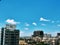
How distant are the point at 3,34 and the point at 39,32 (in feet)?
112

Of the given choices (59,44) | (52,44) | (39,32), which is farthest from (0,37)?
(39,32)

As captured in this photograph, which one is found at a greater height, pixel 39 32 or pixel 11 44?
pixel 39 32

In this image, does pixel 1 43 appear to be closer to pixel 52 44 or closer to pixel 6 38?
pixel 6 38

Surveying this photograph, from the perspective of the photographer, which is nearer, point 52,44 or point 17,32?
point 17,32

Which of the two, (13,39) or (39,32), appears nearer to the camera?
(13,39)

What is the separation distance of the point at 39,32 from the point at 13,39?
34.7 meters

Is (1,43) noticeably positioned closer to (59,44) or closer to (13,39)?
(13,39)

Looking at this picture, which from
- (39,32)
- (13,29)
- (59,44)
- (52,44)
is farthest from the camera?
(39,32)

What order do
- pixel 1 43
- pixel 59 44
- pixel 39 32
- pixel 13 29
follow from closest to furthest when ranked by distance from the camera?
pixel 1 43, pixel 13 29, pixel 59 44, pixel 39 32

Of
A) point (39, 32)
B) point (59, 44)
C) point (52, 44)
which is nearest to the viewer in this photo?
point (59, 44)

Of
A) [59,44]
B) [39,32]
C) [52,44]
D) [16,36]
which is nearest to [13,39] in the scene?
[16,36]

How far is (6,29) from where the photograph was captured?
31.0 m

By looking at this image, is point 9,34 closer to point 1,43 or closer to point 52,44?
point 1,43

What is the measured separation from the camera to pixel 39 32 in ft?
209
